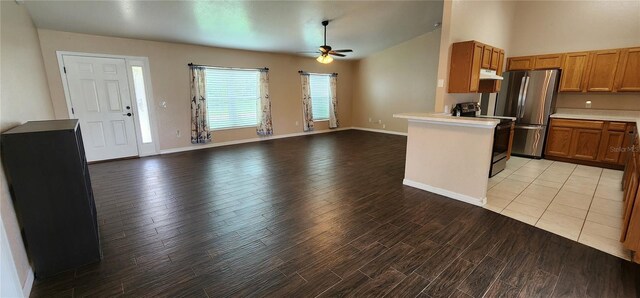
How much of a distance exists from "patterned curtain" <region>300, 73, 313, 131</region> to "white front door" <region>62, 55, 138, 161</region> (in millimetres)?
4364

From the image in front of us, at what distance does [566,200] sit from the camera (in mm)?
3143

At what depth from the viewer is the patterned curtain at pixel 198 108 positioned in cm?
597

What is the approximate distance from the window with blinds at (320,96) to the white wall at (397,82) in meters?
1.23

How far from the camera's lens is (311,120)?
8.27m

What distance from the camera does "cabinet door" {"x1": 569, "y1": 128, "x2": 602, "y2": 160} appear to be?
14.5 feet

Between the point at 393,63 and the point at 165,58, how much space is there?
599cm

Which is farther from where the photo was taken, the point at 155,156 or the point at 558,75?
the point at 155,156

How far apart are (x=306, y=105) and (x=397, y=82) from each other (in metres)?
2.83

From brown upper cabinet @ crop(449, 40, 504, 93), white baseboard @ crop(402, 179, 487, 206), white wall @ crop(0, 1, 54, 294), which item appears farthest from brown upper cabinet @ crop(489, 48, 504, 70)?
white wall @ crop(0, 1, 54, 294)

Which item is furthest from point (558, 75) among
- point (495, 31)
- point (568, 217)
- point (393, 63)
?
point (393, 63)

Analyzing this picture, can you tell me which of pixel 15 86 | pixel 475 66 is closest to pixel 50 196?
pixel 15 86

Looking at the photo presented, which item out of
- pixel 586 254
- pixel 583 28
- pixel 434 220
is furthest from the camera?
pixel 583 28

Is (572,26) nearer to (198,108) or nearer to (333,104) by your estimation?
(333,104)

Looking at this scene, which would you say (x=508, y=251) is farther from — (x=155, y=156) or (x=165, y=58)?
(x=165, y=58)
